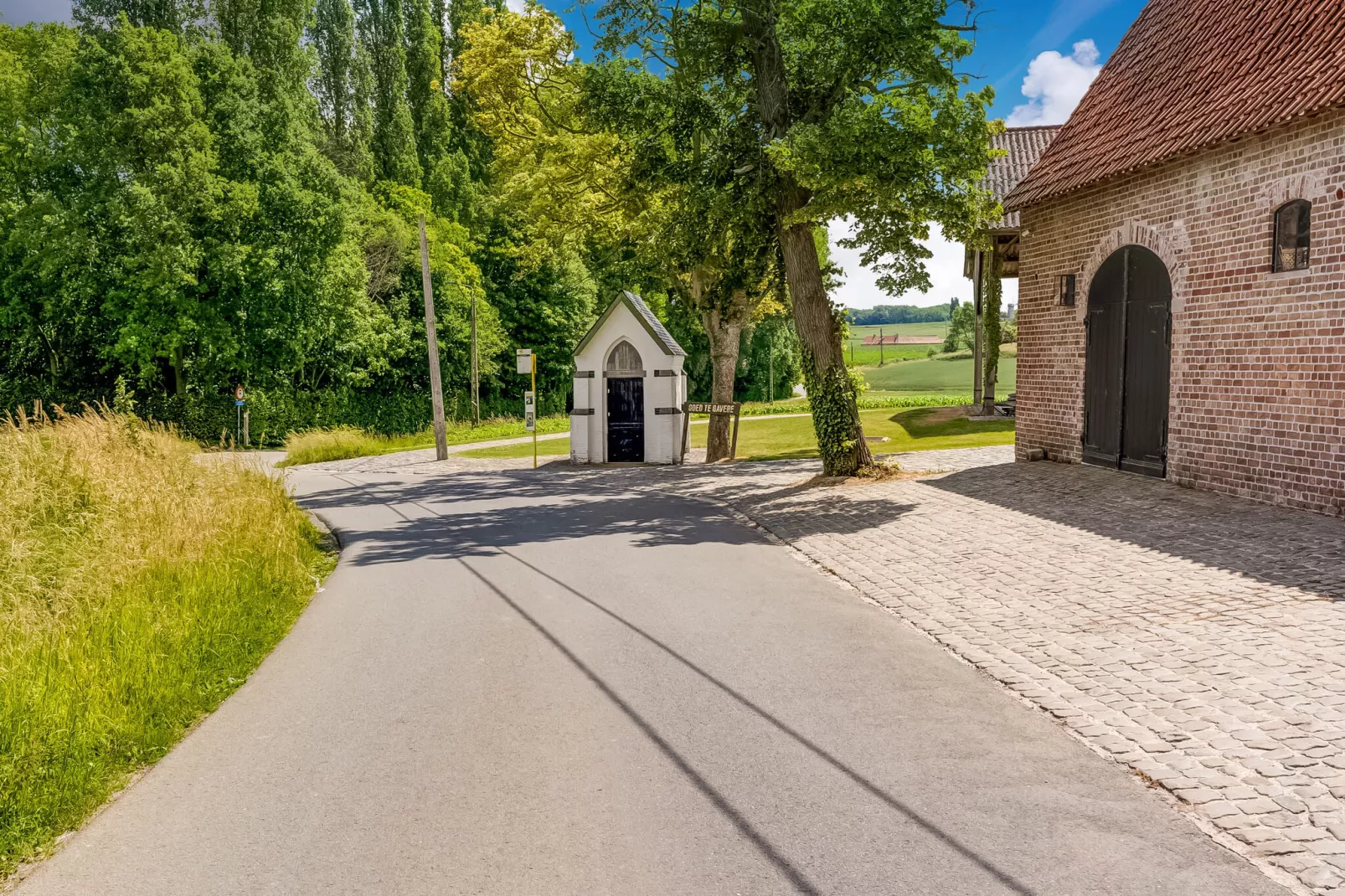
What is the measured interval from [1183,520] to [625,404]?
15349 millimetres

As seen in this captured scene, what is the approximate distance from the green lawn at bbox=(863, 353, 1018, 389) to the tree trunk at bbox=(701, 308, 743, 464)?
116 ft

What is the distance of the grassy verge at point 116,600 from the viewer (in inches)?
187

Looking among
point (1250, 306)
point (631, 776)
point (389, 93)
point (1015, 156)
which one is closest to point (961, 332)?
point (389, 93)

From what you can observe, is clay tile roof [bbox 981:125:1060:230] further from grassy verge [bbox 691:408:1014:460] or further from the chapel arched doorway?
the chapel arched doorway

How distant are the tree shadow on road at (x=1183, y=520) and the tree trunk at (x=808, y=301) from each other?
197cm

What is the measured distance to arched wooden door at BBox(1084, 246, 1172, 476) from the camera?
14.0 m

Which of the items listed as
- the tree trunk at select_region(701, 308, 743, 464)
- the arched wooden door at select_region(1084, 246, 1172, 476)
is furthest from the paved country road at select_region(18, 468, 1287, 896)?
the tree trunk at select_region(701, 308, 743, 464)

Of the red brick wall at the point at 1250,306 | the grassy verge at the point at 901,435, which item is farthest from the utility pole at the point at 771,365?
the red brick wall at the point at 1250,306

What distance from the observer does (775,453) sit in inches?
1030

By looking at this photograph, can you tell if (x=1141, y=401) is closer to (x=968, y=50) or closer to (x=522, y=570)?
(x=968, y=50)

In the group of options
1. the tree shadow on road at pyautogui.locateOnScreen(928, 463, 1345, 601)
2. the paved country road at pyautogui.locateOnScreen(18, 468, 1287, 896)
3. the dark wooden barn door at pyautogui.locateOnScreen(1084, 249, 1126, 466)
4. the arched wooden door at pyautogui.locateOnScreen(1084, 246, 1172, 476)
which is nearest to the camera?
the paved country road at pyautogui.locateOnScreen(18, 468, 1287, 896)

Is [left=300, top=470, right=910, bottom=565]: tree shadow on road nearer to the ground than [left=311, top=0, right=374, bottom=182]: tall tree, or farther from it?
nearer to the ground

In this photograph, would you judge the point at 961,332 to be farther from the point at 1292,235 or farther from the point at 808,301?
the point at 1292,235

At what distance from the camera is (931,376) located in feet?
250
